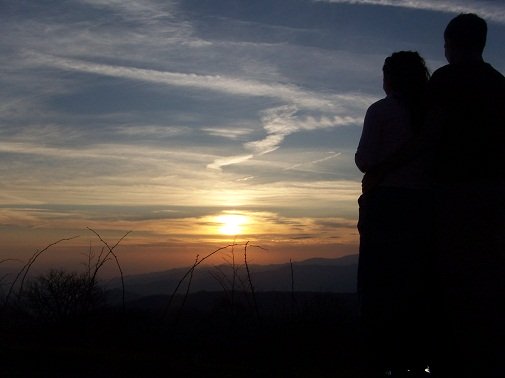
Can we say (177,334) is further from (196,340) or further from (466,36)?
(466,36)

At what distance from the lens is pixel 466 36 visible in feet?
11.9

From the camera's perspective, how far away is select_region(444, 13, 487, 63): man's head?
11.9ft

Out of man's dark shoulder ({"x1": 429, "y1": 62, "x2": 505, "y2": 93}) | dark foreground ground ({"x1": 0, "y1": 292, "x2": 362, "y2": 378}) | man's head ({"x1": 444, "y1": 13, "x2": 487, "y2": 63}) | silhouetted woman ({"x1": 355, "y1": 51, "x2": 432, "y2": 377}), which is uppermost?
man's head ({"x1": 444, "y1": 13, "x2": 487, "y2": 63})

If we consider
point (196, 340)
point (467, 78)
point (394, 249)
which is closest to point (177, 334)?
point (196, 340)

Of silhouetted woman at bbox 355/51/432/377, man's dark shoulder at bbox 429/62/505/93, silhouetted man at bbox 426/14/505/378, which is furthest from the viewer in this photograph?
silhouetted woman at bbox 355/51/432/377

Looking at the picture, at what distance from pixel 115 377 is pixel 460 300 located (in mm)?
2102

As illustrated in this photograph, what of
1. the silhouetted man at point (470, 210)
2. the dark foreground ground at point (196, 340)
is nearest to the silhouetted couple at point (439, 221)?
the silhouetted man at point (470, 210)

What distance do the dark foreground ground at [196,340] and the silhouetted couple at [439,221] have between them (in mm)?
964

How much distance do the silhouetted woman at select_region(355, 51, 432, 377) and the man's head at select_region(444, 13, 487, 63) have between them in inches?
11.9

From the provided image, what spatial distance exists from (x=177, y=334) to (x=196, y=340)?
0.27m

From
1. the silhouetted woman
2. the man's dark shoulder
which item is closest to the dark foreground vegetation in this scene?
the silhouetted woman

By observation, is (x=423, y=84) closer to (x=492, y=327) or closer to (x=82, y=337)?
(x=492, y=327)

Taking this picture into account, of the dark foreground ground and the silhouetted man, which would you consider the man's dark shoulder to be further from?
the dark foreground ground

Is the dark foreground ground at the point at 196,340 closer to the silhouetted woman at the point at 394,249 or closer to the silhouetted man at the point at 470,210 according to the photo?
the silhouetted woman at the point at 394,249
